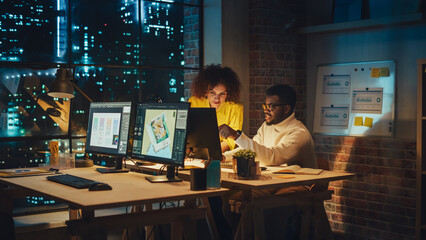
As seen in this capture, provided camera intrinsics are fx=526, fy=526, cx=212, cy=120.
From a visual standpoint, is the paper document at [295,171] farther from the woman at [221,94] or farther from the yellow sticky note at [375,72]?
the yellow sticky note at [375,72]

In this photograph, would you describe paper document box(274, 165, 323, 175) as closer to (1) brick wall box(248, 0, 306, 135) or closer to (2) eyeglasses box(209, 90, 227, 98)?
(2) eyeglasses box(209, 90, 227, 98)

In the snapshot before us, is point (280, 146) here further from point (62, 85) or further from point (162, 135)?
point (62, 85)

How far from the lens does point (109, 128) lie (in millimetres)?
3473

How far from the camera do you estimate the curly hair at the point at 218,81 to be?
15.6ft

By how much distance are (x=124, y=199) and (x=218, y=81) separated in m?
2.45

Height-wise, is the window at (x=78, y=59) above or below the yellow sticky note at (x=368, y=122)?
above

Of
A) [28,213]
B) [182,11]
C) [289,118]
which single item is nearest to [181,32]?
[182,11]

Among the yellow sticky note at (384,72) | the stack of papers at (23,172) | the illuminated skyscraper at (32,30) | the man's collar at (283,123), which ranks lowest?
the stack of papers at (23,172)

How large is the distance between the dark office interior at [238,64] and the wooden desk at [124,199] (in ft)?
3.66

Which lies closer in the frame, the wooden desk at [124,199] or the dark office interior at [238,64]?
the wooden desk at [124,199]

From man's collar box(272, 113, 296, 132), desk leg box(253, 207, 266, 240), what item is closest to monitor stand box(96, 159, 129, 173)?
desk leg box(253, 207, 266, 240)

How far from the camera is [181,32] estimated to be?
5246mm

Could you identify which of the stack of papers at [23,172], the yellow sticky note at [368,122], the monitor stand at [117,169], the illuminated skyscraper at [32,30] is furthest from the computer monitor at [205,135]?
the yellow sticky note at [368,122]

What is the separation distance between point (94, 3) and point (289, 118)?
2.01m
